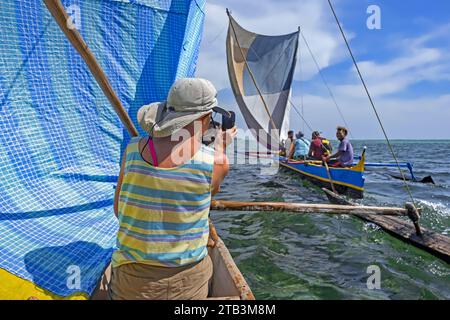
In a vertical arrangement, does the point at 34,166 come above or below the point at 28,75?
below

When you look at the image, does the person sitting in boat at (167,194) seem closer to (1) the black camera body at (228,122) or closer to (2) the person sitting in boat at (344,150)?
(1) the black camera body at (228,122)

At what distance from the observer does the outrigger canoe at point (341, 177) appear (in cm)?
930

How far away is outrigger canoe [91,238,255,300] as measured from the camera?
7.44 feet

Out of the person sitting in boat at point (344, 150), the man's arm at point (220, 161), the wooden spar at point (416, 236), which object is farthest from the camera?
the person sitting in boat at point (344, 150)

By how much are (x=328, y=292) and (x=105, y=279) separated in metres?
2.96

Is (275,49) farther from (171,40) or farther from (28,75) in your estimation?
(28,75)

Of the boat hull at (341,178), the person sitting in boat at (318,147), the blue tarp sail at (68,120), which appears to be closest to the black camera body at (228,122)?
the blue tarp sail at (68,120)

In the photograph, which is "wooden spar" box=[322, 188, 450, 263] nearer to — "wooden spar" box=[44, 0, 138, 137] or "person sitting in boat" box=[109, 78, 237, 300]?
"person sitting in boat" box=[109, 78, 237, 300]

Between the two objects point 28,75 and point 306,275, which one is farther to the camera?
point 306,275

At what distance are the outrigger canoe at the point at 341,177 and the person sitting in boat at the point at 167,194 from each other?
318 inches

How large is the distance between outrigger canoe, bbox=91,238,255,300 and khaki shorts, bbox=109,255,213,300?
1.29 ft

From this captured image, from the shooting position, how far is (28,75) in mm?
3863
